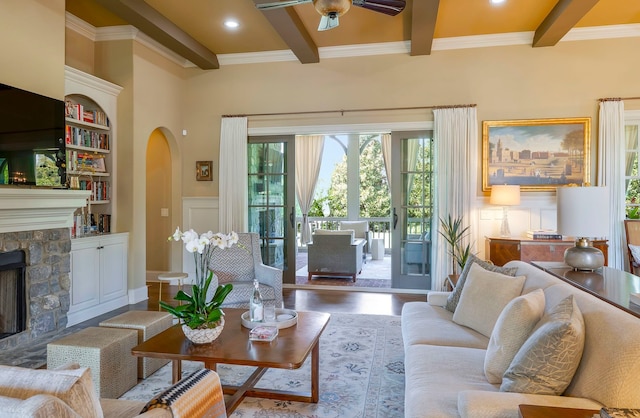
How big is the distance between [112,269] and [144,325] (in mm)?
2236

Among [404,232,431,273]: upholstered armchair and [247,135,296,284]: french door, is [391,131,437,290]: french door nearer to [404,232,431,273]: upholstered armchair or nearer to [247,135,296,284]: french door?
[404,232,431,273]: upholstered armchair

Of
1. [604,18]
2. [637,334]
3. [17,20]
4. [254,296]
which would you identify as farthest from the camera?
[604,18]

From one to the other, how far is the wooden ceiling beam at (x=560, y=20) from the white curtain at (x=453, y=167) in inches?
43.8

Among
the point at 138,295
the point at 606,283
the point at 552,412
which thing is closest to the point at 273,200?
the point at 138,295

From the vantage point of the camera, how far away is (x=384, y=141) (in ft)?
31.0

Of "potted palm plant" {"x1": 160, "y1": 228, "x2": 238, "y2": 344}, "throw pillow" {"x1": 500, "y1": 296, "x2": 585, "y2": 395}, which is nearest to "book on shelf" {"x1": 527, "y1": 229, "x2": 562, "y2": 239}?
"throw pillow" {"x1": 500, "y1": 296, "x2": 585, "y2": 395}

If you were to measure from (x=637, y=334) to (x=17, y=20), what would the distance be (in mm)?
4706

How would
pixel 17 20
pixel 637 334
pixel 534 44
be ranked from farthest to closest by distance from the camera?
1. pixel 534 44
2. pixel 17 20
3. pixel 637 334

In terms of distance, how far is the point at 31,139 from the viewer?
345cm

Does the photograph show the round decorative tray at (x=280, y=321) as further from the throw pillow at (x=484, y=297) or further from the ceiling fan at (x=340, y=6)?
the ceiling fan at (x=340, y=6)

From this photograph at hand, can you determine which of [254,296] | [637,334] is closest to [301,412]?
[254,296]

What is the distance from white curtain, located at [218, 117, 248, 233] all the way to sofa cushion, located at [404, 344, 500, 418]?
4.08 m

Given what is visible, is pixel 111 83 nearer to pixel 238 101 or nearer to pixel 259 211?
pixel 238 101

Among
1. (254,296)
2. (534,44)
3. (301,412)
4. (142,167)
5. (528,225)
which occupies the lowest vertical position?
(301,412)
